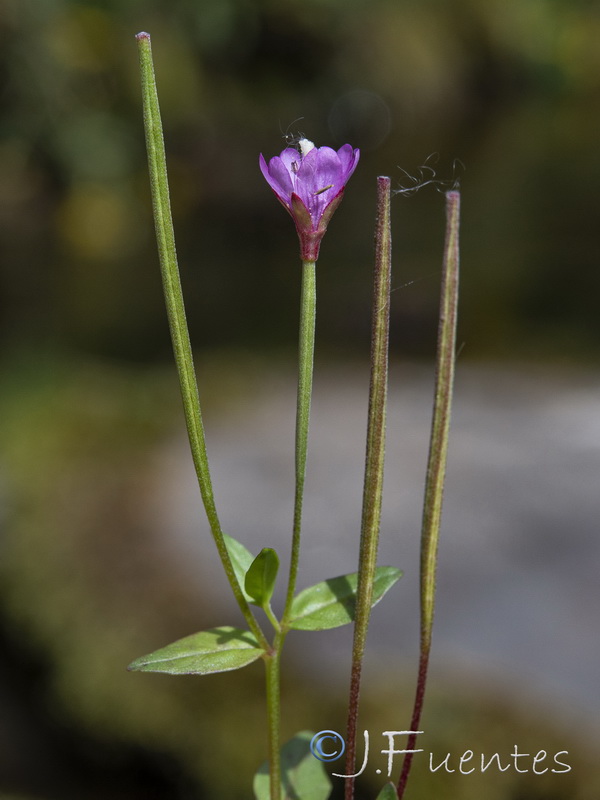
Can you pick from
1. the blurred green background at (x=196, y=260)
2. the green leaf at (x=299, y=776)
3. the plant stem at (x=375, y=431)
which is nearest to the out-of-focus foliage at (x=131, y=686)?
the blurred green background at (x=196, y=260)

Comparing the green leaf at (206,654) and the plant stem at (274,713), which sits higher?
the green leaf at (206,654)

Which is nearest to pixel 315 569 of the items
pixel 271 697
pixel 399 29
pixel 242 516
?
pixel 242 516

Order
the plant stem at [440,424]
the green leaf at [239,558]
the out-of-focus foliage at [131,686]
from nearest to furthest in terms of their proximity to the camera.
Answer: the plant stem at [440,424] → the green leaf at [239,558] → the out-of-focus foliage at [131,686]

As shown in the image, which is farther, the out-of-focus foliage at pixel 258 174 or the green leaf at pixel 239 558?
the out-of-focus foliage at pixel 258 174

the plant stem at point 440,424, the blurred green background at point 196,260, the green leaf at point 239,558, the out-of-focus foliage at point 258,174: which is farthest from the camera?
the out-of-focus foliage at point 258,174

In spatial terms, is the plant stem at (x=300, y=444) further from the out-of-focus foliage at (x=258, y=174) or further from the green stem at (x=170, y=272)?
the out-of-focus foliage at (x=258, y=174)

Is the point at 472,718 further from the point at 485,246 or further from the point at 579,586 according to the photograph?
the point at 485,246

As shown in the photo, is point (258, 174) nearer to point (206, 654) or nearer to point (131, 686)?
point (131, 686)

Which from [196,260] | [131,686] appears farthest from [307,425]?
[196,260]

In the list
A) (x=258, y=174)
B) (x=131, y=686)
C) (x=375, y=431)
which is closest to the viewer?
(x=375, y=431)
